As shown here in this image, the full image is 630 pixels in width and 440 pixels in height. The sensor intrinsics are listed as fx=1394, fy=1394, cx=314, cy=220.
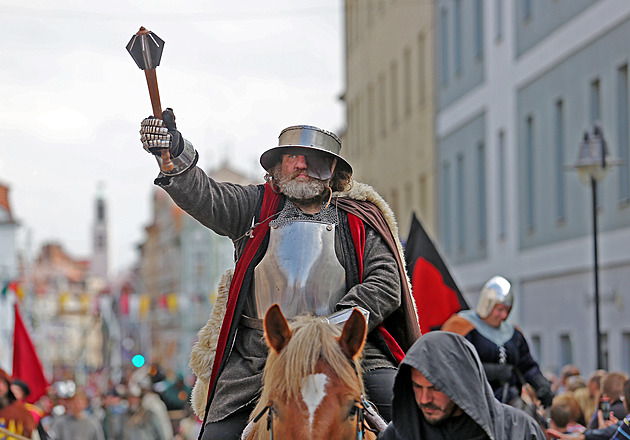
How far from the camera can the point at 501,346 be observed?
36.6 ft

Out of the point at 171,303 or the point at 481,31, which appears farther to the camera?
the point at 171,303

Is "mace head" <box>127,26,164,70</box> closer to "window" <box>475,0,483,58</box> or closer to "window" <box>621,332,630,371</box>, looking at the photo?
"window" <box>621,332,630,371</box>

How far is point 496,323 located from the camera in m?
11.4

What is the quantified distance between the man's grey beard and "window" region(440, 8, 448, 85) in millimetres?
25827

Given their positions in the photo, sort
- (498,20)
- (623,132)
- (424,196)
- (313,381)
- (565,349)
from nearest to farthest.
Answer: (313,381) < (623,132) < (565,349) < (498,20) < (424,196)

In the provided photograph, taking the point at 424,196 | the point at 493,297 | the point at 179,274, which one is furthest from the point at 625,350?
the point at 179,274

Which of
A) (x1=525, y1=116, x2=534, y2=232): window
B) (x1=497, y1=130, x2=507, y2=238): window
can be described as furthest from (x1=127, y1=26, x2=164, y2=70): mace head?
(x1=497, y1=130, x2=507, y2=238): window

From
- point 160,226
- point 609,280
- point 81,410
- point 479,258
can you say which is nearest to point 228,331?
point 81,410

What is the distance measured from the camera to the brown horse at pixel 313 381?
18.0 ft

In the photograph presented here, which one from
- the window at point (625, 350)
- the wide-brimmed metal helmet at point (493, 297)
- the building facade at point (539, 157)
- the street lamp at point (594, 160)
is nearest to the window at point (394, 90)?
the building facade at point (539, 157)

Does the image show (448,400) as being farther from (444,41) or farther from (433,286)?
(444,41)

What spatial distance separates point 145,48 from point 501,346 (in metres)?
5.41

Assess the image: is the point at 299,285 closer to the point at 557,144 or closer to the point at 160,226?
the point at 557,144

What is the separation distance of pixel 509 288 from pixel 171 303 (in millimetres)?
44309
